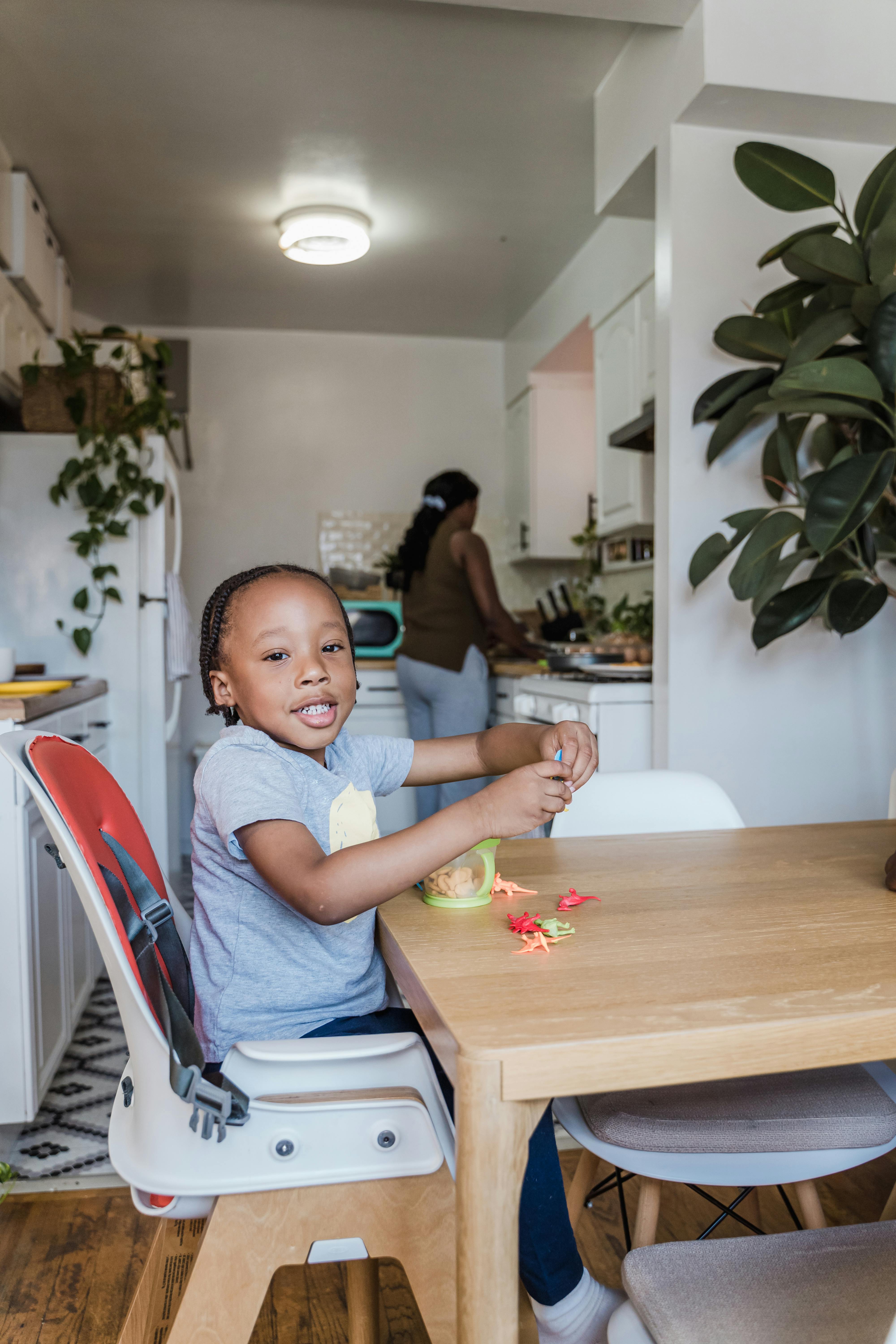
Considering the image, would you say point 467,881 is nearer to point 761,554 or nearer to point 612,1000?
point 612,1000

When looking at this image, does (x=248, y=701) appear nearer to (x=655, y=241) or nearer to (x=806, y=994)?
(x=806, y=994)

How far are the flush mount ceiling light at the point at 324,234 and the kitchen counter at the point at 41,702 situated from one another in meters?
1.85

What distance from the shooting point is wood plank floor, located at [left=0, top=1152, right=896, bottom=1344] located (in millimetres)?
1354

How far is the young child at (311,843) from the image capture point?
882 millimetres

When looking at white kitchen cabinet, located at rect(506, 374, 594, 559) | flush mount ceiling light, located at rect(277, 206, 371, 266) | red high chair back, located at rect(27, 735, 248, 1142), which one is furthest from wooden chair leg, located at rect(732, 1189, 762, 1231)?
white kitchen cabinet, located at rect(506, 374, 594, 559)

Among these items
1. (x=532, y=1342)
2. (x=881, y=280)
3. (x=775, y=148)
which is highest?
(x=775, y=148)

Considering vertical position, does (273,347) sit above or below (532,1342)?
above

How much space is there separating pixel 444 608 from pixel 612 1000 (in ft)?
9.23

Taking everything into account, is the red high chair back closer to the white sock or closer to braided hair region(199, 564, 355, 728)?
braided hair region(199, 564, 355, 728)

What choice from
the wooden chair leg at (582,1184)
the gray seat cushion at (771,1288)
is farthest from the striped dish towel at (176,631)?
the gray seat cushion at (771,1288)

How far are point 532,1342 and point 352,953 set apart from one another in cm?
38

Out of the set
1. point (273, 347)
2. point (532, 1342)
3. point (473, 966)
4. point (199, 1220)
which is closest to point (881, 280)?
point (473, 966)

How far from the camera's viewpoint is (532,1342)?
2.65 feet

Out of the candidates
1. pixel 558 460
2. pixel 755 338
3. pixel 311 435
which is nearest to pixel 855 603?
pixel 755 338
